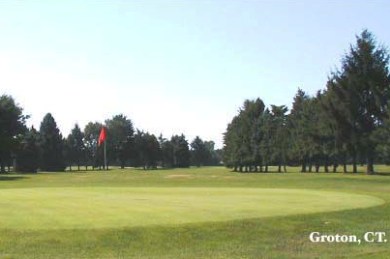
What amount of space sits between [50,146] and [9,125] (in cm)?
2905

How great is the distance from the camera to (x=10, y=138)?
101m

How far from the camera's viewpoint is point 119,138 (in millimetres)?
168875

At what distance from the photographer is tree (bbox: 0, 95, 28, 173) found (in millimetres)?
99375

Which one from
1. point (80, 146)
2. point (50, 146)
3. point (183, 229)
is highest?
point (80, 146)

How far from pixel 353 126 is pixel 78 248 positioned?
59.1m

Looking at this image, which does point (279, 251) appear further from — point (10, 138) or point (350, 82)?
point (10, 138)

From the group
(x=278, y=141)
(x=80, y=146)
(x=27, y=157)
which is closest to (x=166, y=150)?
(x=80, y=146)

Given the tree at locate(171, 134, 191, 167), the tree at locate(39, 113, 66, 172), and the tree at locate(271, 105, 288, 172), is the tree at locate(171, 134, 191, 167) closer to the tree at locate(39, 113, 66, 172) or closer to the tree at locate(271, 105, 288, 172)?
the tree at locate(39, 113, 66, 172)

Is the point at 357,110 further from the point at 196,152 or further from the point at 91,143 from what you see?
the point at 196,152

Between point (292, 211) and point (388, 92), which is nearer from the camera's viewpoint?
point (292, 211)

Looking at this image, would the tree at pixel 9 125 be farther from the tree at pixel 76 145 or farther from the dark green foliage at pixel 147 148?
the tree at pixel 76 145

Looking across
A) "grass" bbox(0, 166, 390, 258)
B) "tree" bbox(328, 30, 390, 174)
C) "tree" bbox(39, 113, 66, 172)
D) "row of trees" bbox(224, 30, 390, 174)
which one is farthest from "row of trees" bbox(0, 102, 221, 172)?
"grass" bbox(0, 166, 390, 258)

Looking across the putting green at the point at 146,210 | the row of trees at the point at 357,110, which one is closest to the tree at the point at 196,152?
the row of trees at the point at 357,110

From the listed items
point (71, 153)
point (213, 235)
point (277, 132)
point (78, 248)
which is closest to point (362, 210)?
point (213, 235)
